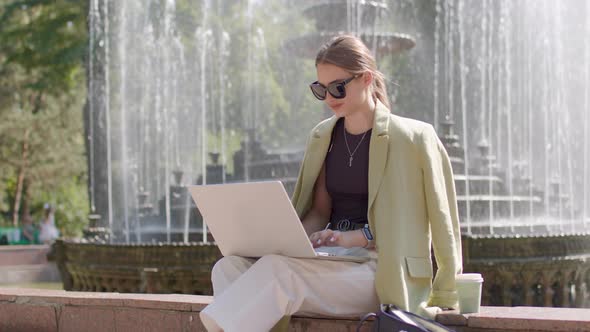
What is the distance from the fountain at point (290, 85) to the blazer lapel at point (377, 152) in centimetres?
966

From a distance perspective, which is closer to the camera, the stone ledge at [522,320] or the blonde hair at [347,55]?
the stone ledge at [522,320]

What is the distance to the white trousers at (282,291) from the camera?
313 cm

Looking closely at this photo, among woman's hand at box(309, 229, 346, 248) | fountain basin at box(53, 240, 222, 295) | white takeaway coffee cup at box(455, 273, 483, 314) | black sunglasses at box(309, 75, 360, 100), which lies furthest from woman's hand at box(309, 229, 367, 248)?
fountain basin at box(53, 240, 222, 295)

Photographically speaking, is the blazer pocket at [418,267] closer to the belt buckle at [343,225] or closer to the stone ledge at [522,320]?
the stone ledge at [522,320]

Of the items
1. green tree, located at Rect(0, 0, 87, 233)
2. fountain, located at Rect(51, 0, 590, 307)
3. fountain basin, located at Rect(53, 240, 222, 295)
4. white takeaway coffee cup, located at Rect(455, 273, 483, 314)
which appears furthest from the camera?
green tree, located at Rect(0, 0, 87, 233)

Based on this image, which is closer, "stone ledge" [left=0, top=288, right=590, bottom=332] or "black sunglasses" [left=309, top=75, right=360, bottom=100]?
"stone ledge" [left=0, top=288, right=590, bottom=332]

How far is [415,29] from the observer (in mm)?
19969

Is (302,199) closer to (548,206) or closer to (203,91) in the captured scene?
(548,206)

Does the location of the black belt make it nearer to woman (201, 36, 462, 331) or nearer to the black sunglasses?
woman (201, 36, 462, 331)

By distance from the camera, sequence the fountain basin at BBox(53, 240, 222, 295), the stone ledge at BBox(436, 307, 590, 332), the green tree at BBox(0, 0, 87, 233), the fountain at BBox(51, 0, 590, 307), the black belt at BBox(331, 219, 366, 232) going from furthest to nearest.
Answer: the green tree at BBox(0, 0, 87, 233) → the fountain at BBox(51, 0, 590, 307) → the fountain basin at BBox(53, 240, 222, 295) → the black belt at BBox(331, 219, 366, 232) → the stone ledge at BBox(436, 307, 590, 332)

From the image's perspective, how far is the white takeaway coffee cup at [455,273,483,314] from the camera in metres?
3.37

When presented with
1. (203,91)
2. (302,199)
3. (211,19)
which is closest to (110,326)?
(302,199)

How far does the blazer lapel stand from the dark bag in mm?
516

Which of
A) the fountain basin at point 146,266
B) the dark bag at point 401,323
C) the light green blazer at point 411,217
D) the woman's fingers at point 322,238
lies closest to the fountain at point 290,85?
the fountain basin at point 146,266
